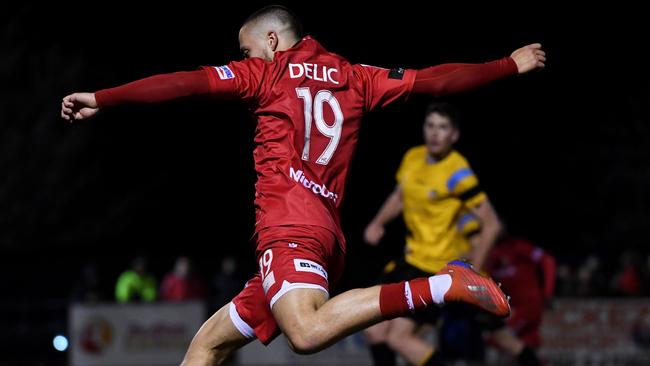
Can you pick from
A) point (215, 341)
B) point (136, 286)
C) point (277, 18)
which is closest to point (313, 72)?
point (277, 18)

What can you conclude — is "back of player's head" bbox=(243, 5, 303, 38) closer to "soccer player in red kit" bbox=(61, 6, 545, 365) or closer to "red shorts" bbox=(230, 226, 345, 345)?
"soccer player in red kit" bbox=(61, 6, 545, 365)

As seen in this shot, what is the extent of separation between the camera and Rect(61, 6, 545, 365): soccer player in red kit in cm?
550

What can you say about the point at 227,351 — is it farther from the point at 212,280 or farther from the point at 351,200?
the point at 351,200

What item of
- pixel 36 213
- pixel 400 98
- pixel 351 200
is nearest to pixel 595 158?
pixel 351 200

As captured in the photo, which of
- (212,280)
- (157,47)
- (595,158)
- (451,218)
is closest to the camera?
(451,218)

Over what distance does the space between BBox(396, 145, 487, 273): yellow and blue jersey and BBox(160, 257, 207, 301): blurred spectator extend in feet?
37.7

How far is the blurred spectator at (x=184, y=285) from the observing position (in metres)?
20.0

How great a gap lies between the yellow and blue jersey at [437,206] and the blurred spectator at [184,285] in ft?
37.7

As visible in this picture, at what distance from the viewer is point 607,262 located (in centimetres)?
2231

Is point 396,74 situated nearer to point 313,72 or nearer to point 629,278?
point 313,72

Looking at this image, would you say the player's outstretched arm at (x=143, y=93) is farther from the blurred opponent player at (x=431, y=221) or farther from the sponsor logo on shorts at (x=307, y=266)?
the blurred opponent player at (x=431, y=221)

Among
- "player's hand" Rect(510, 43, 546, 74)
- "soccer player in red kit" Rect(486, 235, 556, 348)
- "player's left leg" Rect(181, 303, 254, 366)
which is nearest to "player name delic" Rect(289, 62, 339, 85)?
"player's hand" Rect(510, 43, 546, 74)

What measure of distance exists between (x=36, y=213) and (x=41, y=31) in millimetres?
4632

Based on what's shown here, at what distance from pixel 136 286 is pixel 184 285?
38.6 inches
